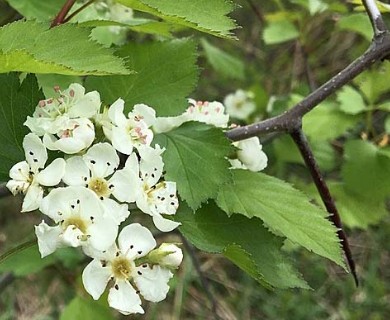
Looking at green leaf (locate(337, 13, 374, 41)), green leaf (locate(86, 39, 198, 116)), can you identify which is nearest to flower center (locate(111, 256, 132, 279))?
green leaf (locate(86, 39, 198, 116))

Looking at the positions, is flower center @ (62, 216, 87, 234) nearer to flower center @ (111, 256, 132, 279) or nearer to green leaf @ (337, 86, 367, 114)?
flower center @ (111, 256, 132, 279)

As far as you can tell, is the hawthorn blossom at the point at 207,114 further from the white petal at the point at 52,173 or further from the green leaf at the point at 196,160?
the white petal at the point at 52,173

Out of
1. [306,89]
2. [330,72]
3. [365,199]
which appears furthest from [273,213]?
[330,72]

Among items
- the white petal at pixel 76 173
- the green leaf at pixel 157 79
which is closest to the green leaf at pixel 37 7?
the green leaf at pixel 157 79

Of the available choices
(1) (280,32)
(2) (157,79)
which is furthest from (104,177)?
(1) (280,32)

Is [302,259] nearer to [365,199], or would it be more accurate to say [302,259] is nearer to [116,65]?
[365,199]

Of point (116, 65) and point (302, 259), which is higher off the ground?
point (116, 65)

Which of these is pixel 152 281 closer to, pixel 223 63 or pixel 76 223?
pixel 76 223
